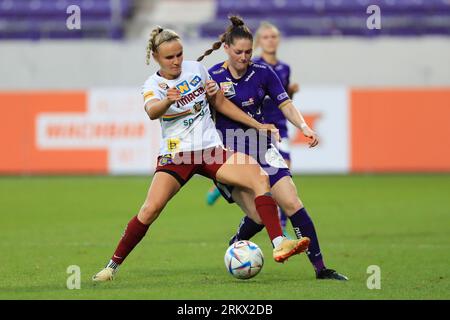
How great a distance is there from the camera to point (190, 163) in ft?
25.1

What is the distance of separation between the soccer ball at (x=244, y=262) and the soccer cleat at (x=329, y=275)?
22.0 inches

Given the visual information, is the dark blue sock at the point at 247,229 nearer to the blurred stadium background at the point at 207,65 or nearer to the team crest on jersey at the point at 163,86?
the team crest on jersey at the point at 163,86

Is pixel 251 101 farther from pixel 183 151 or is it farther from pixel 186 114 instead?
pixel 183 151

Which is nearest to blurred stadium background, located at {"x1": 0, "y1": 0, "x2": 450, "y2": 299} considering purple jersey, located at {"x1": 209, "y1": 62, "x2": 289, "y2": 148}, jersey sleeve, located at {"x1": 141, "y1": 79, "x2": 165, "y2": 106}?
purple jersey, located at {"x1": 209, "y1": 62, "x2": 289, "y2": 148}

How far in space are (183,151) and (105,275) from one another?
1187 millimetres

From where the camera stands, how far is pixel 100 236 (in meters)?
11.3

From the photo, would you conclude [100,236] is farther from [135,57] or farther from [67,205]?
[135,57]

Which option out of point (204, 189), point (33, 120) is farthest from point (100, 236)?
point (33, 120)

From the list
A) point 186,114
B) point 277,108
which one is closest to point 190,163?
point 186,114

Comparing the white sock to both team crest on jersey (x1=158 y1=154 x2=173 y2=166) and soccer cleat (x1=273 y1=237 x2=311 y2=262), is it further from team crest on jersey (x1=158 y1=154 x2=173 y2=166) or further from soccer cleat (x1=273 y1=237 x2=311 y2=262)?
team crest on jersey (x1=158 y1=154 x2=173 y2=166)

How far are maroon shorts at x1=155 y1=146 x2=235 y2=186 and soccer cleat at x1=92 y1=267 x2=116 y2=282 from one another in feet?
2.97

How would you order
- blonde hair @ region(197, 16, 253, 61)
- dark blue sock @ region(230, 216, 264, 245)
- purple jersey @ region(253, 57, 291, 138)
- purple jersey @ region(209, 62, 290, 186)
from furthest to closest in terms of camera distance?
purple jersey @ region(253, 57, 291, 138), dark blue sock @ region(230, 216, 264, 245), purple jersey @ region(209, 62, 290, 186), blonde hair @ region(197, 16, 253, 61)

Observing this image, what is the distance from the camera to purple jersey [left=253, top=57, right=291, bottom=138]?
35.5 ft

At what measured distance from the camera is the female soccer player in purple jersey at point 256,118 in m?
7.82
